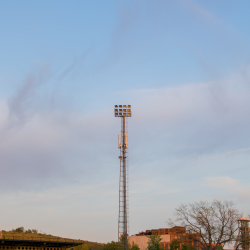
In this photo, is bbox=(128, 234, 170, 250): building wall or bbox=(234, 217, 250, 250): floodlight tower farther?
bbox=(128, 234, 170, 250): building wall

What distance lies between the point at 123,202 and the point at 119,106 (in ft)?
69.7

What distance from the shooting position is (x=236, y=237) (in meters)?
62.8

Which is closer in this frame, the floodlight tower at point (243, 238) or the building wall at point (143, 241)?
the floodlight tower at point (243, 238)

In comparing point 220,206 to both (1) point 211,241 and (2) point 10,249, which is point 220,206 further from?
(2) point 10,249

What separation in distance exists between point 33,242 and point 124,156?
30.5 meters

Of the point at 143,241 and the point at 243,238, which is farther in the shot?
the point at 143,241

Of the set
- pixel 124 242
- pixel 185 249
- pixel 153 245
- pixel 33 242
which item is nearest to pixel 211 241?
pixel 124 242

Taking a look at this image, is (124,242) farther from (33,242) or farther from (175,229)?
(33,242)

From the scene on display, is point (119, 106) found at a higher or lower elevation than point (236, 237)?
higher

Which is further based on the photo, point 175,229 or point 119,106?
point 119,106

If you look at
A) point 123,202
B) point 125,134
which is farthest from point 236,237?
point 125,134

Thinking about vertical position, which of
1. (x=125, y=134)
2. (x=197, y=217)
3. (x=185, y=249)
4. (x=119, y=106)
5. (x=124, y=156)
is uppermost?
(x=119, y=106)

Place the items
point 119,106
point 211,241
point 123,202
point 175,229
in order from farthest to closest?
point 119,106 → point 123,202 → point 175,229 → point 211,241

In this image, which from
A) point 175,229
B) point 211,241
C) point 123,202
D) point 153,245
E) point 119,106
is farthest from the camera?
point 153,245
